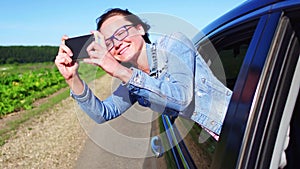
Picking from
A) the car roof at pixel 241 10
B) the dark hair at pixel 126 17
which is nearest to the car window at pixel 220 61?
the car roof at pixel 241 10

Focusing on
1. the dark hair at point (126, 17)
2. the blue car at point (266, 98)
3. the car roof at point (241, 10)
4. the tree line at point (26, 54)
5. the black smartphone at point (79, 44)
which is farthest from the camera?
the tree line at point (26, 54)

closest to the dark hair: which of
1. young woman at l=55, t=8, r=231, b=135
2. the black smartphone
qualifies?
young woman at l=55, t=8, r=231, b=135

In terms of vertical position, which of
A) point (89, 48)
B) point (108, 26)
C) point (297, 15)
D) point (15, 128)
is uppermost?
point (297, 15)

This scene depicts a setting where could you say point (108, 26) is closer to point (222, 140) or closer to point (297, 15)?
point (222, 140)

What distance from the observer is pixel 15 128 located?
9891 millimetres

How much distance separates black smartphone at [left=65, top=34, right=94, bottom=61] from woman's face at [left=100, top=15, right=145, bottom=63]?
0.11 m

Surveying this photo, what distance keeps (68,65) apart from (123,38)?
0.88 feet

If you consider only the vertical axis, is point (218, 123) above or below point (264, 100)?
below

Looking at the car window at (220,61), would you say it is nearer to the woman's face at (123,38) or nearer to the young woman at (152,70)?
the young woman at (152,70)

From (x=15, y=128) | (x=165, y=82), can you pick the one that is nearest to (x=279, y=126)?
(x=165, y=82)

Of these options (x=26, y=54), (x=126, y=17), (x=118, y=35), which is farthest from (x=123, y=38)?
(x=26, y=54)

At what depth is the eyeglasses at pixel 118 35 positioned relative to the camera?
1.89m

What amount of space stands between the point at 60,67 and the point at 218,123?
2.33ft

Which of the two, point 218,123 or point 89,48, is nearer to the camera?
point 89,48
